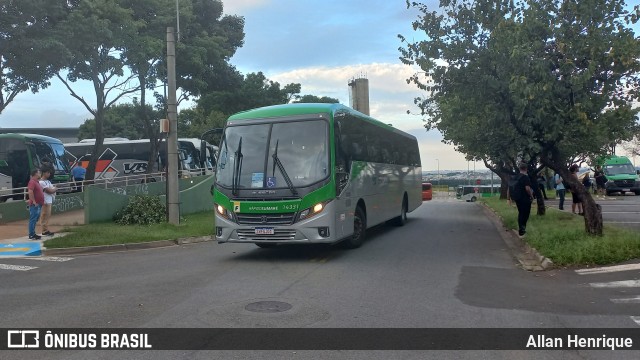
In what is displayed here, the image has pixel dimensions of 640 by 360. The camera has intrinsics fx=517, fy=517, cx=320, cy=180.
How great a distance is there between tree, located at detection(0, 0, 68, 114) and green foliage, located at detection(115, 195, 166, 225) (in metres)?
7.27

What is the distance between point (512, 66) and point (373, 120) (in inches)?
171

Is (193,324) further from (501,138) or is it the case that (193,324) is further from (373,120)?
(501,138)

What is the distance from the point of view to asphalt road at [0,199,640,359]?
19.7 feet

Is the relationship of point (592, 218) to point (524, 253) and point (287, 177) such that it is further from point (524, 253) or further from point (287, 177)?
point (287, 177)

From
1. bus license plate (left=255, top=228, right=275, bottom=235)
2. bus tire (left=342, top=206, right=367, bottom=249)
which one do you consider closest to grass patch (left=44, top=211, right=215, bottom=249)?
bus license plate (left=255, top=228, right=275, bottom=235)

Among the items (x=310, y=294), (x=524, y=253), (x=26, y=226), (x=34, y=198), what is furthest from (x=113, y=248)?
(x=524, y=253)

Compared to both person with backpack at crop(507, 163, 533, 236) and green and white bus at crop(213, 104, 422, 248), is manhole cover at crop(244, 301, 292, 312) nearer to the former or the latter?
green and white bus at crop(213, 104, 422, 248)

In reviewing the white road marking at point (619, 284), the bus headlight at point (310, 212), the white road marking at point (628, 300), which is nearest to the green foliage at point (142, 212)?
the bus headlight at point (310, 212)

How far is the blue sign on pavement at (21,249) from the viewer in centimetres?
1224

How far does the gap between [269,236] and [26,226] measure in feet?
36.1

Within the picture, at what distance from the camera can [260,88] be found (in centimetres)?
3888

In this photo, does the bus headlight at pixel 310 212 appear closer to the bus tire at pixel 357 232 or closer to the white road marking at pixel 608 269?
the bus tire at pixel 357 232

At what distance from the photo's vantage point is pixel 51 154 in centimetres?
2473

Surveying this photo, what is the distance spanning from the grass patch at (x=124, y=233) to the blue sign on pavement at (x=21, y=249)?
284mm
